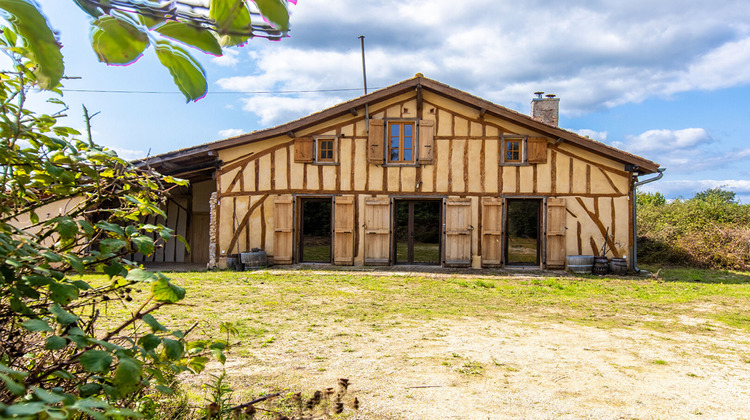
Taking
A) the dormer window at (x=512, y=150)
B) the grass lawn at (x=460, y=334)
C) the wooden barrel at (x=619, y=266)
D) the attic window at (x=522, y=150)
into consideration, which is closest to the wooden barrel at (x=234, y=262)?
the grass lawn at (x=460, y=334)

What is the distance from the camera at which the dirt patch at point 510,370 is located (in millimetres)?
3104

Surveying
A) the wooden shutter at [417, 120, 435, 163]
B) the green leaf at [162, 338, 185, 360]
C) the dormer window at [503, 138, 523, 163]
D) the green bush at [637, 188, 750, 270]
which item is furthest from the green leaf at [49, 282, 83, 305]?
the green bush at [637, 188, 750, 270]

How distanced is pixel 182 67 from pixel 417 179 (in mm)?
11116

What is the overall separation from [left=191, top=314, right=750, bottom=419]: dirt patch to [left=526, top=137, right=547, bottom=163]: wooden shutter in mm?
6556

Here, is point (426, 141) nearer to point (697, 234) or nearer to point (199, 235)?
point (199, 235)

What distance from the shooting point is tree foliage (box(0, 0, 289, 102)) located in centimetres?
66

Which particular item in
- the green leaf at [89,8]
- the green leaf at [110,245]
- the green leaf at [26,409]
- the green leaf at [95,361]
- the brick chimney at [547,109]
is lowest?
the green leaf at [95,361]

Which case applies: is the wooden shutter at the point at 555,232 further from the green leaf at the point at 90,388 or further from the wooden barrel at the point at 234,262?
the green leaf at the point at 90,388

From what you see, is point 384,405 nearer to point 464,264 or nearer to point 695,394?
point 695,394

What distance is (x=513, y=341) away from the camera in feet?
15.6

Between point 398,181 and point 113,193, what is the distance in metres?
10.4

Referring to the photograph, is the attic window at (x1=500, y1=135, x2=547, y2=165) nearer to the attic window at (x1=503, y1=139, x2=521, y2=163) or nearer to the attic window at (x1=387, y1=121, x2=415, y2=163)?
the attic window at (x1=503, y1=139, x2=521, y2=163)

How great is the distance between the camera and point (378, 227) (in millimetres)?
11695

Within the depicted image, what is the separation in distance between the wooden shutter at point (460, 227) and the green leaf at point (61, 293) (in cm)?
1077
